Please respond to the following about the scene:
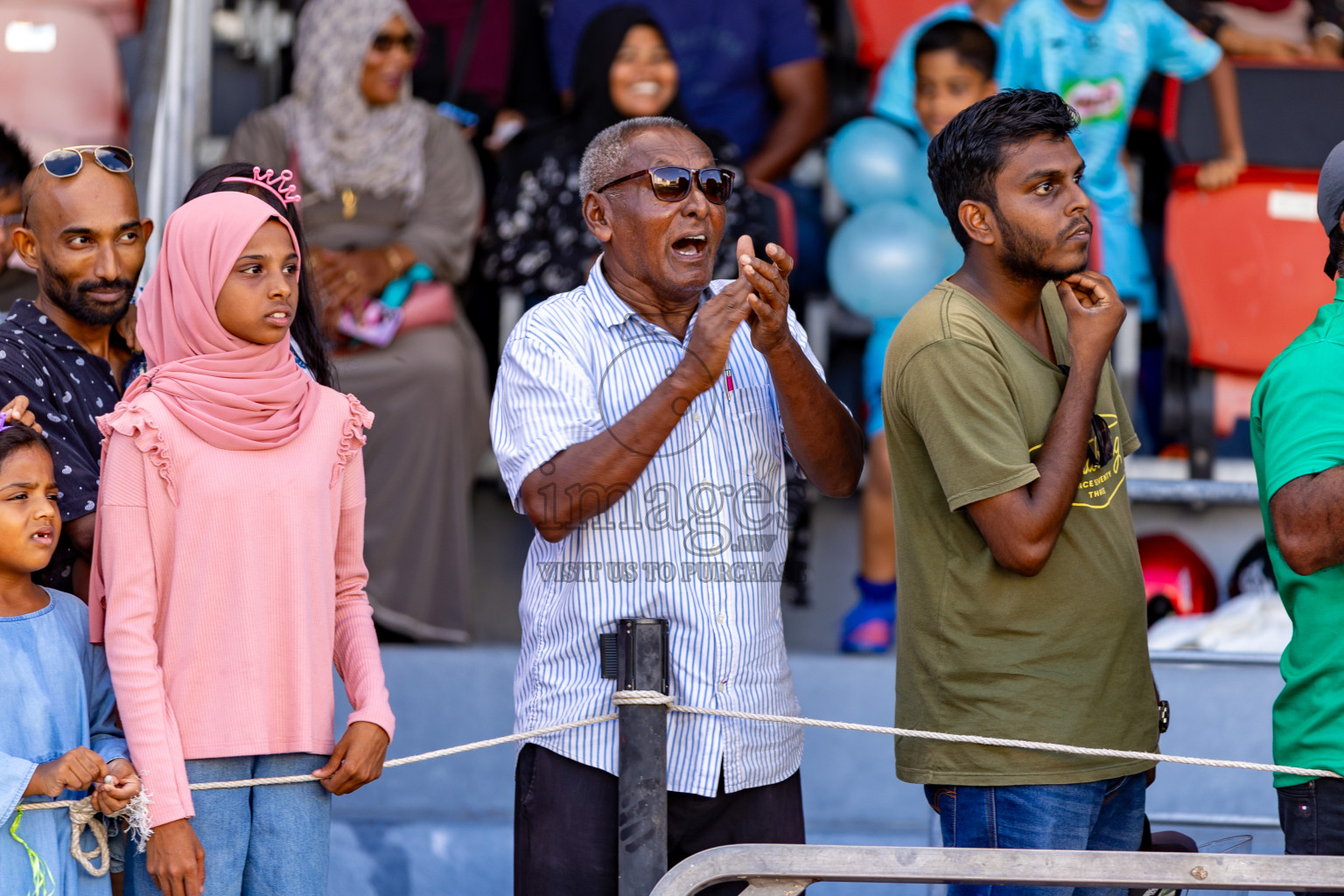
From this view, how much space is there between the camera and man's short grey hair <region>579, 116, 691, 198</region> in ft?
8.91

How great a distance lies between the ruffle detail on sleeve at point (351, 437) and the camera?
251 centimetres

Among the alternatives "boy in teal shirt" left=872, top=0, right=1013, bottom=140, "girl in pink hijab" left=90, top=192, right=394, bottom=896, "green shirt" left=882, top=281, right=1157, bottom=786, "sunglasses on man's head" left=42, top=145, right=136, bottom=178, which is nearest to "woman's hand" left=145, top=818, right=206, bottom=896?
"girl in pink hijab" left=90, top=192, right=394, bottom=896

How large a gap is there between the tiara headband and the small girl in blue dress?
0.65m

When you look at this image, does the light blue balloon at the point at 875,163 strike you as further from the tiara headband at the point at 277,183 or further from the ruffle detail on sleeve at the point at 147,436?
the ruffle detail on sleeve at the point at 147,436

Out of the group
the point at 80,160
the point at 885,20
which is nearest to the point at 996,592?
the point at 80,160

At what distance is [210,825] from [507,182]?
3.18m

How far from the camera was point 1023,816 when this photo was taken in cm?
238

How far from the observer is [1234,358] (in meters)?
5.08

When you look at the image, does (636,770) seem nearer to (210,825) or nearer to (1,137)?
(210,825)

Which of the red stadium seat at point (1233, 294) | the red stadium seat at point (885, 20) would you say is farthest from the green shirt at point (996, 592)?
the red stadium seat at point (885, 20)

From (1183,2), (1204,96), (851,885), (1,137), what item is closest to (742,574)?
(851,885)

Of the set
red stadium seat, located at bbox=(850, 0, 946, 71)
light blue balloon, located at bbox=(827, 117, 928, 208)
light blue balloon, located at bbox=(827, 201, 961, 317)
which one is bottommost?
light blue balloon, located at bbox=(827, 201, 961, 317)

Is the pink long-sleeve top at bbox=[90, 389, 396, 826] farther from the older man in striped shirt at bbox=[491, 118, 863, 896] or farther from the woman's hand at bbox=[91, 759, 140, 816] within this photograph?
the older man in striped shirt at bbox=[491, 118, 863, 896]

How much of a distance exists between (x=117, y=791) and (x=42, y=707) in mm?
197
